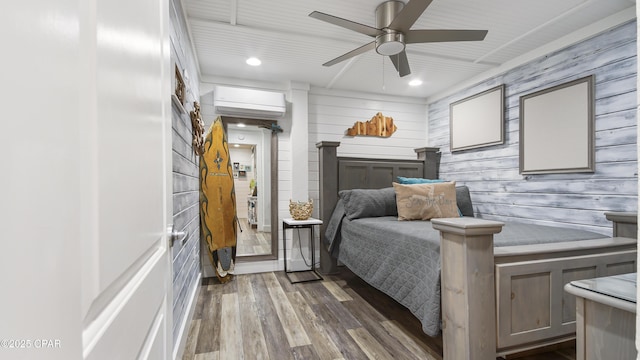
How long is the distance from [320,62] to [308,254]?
89.7 inches

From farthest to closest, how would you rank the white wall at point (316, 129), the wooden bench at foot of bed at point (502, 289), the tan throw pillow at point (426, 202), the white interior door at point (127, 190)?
1. the white wall at point (316, 129)
2. the tan throw pillow at point (426, 202)
3. the wooden bench at foot of bed at point (502, 289)
4. the white interior door at point (127, 190)

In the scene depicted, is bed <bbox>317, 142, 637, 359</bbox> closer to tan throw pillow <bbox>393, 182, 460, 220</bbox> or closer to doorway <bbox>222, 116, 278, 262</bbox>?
tan throw pillow <bbox>393, 182, 460, 220</bbox>

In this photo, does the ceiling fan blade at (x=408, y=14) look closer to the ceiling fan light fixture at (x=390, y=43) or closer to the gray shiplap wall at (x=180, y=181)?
the ceiling fan light fixture at (x=390, y=43)

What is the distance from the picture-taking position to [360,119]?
13.3ft

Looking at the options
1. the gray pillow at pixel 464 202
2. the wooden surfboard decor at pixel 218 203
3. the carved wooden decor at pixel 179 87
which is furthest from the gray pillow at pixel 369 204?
the carved wooden decor at pixel 179 87

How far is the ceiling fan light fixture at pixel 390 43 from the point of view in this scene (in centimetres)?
206

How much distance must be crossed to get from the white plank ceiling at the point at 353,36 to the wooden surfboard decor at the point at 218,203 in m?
0.86

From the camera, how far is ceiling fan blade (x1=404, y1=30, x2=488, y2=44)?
1961 mm

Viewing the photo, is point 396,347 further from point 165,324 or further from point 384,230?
point 165,324

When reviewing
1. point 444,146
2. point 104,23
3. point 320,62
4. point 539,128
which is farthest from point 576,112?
point 104,23

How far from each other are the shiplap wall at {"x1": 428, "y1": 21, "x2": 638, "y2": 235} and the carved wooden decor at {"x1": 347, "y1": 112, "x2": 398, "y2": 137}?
102 centimetres

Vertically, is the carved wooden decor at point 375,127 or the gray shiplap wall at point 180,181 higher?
the carved wooden decor at point 375,127

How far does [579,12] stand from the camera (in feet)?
7.37

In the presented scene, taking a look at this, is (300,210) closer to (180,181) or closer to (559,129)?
(180,181)
